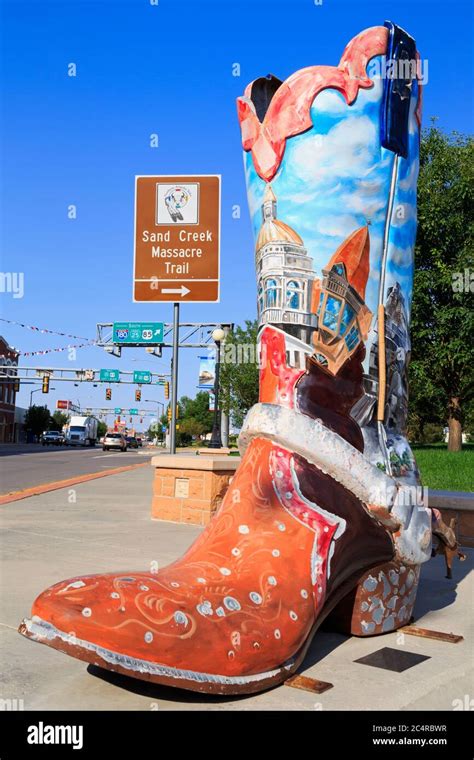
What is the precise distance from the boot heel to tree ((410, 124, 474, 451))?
9.26 m

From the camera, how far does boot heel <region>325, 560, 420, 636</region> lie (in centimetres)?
247

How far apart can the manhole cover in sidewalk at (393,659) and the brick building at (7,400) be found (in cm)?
4658

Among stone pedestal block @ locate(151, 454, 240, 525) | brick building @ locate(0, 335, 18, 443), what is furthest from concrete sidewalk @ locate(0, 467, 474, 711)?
brick building @ locate(0, 335, 18, 443)

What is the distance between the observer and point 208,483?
596 centimetres

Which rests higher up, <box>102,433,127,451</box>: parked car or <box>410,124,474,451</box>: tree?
<box>410,124,474,451</box>: tree

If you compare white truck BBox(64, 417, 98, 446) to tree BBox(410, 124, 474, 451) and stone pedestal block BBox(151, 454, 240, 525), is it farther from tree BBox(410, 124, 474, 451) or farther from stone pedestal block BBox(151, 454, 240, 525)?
stone pedestal block BBox(151, 454, 240, 525)

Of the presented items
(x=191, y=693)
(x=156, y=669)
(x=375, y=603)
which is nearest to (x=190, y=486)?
(x=375, y=603)

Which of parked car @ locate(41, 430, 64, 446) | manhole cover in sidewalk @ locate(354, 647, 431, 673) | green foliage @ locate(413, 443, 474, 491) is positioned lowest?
parked car @ locate(41, 430, 64, 446)

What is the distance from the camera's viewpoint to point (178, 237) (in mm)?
7711

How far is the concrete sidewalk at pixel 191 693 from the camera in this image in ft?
6.28

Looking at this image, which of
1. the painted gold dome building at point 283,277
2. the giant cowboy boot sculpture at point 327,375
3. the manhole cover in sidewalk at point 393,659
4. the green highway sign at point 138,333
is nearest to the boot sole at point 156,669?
the giant cowboy boot sculpture at point 327,375

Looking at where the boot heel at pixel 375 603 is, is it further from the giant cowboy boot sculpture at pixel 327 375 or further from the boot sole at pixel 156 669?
the boot sole at pixel 156 669
